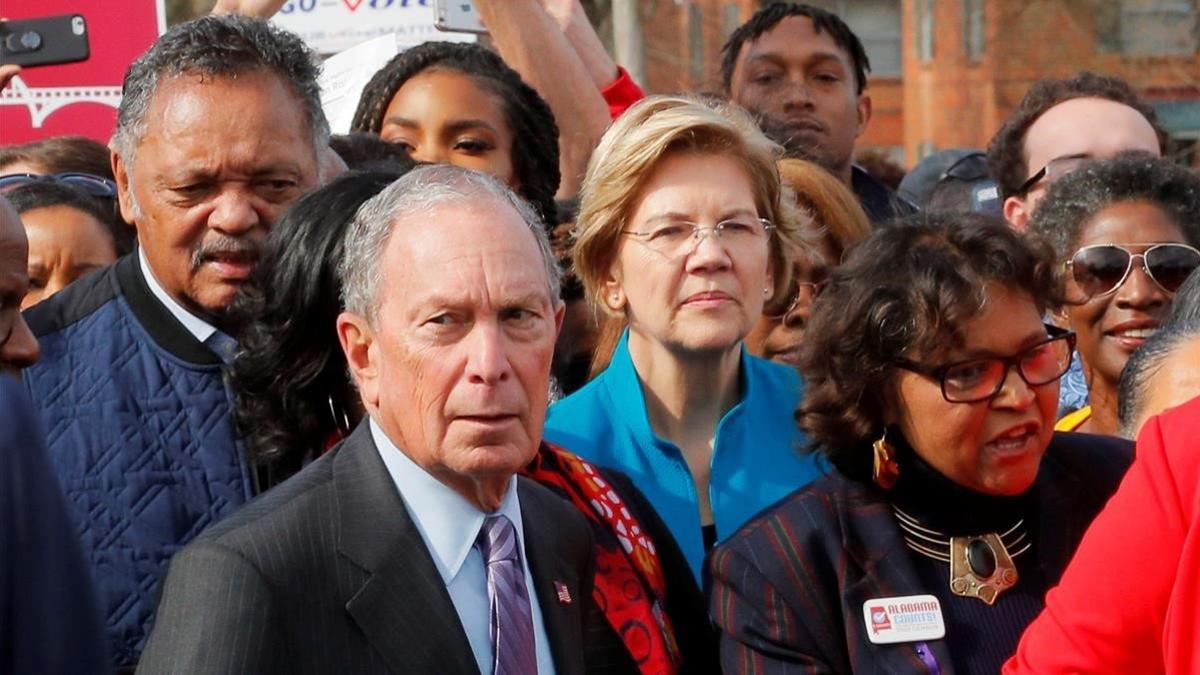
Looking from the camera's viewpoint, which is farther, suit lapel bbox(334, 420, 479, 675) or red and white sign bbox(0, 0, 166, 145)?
red and white sign bbox(0, 0, 166, 145)

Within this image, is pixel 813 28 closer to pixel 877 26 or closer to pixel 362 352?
pixel 362 352

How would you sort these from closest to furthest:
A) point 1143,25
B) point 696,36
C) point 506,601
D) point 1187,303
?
point 506,601 → point 1187,303 → point 696,36 → point 1143,25

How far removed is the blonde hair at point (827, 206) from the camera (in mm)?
4949

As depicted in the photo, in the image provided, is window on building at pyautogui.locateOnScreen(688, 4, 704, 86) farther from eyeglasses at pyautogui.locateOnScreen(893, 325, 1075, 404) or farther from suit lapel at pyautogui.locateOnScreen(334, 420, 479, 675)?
suit lapel at pyautogui.locateOnScreen(334, 420, 479, 675)

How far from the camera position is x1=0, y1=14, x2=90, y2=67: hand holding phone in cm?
620

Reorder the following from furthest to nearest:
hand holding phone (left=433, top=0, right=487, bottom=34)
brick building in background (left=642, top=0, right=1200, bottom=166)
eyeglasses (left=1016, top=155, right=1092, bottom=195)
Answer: brick building in background (left=642, top=0, right=1200, bottom=166) < hand holding phone (left=433, top=0, right=487, bottom=34) < eyeglasses (left=1016, top=155, right=1092, bottom=195)

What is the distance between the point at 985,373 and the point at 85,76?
3782 millimetres

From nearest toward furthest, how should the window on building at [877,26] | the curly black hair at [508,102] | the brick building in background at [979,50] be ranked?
the curly black hair at [508,102] < the brick building in background at [979,50] < the window on building at [877,26]

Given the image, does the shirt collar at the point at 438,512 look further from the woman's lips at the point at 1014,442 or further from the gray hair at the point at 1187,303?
the gray hair at the point at 1187,303

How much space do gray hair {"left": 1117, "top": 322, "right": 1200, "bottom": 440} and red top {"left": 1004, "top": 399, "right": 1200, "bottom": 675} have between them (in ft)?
3.76

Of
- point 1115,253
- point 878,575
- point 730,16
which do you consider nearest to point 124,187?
point 878,575

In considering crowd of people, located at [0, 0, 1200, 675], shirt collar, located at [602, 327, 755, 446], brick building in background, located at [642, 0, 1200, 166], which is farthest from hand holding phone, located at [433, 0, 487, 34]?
brick building in background, located at [642, 0, 1200, 166]

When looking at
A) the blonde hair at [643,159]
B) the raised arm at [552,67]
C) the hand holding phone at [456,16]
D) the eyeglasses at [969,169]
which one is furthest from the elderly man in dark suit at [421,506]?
the eyeglasses at [969,169]

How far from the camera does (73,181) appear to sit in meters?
5.55
